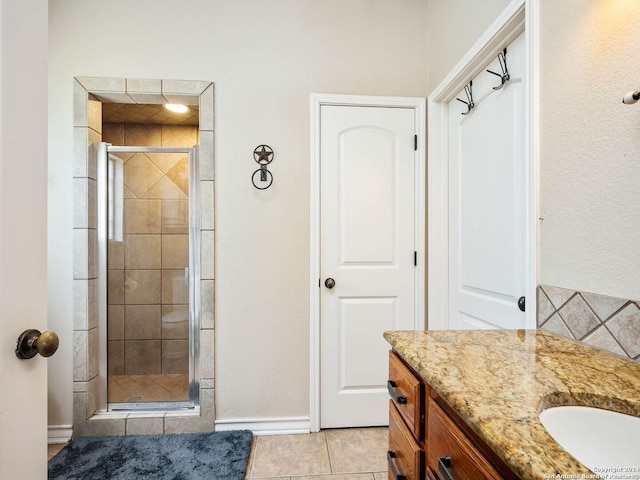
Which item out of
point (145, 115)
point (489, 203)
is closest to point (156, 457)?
point (489, 203)

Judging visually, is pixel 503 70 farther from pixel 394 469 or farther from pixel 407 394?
pixel 394 469

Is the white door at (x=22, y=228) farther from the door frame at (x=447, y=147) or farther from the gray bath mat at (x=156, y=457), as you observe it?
the door frame at (x=447, y=147)

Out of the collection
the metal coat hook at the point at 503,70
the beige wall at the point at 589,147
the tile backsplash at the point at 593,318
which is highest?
the metal coat hook at the point at 503,70

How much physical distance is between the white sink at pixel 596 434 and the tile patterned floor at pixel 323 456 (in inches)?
54.5

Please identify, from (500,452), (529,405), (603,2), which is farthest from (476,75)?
(500,452)

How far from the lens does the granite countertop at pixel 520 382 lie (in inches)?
17.8

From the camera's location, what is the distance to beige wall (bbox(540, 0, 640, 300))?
0.82 m

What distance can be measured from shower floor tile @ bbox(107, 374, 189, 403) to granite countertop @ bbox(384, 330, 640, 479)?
1.79 metres

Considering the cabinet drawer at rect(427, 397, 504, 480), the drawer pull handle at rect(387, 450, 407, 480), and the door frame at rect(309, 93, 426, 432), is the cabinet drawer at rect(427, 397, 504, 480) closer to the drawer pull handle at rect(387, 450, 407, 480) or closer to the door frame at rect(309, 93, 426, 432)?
the drawer pull handle at rect(387, 450, 407, 480)

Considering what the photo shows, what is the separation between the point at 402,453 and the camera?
3.10 feet

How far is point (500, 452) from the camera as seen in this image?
1.50 feet

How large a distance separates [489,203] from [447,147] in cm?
61

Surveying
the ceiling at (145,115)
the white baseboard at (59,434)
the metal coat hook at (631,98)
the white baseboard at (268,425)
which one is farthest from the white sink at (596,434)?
the ceiling at (145,115)

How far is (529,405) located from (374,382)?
1662mm
